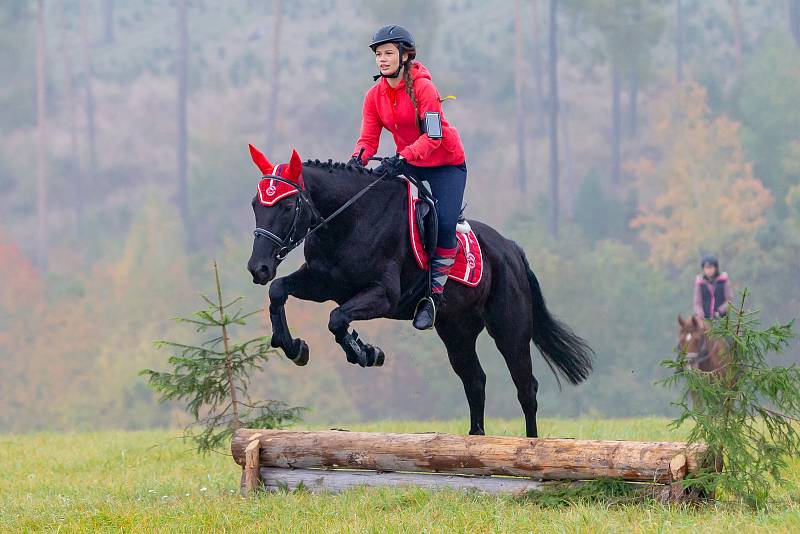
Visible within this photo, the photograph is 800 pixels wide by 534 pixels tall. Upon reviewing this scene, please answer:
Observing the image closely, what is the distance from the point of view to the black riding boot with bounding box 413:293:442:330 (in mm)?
8391

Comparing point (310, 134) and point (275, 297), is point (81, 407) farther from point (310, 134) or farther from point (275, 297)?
point (275, 297)

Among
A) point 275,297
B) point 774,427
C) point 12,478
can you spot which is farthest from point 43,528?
point 774,427

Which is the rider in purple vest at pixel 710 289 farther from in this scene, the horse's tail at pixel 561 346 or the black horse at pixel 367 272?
the black horse at pixel 367 272

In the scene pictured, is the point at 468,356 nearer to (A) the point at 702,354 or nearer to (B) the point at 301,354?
(B) the point at 301,354

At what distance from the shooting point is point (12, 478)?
10867 mm

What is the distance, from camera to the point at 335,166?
330 inches

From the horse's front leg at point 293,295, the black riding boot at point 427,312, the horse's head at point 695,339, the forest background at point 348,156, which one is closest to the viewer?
the horse's front leg at point 293,295

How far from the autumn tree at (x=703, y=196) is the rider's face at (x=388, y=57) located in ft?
144

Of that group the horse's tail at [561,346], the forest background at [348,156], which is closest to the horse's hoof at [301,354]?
the horse's tail at [561,346]

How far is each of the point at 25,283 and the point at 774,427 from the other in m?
57.1

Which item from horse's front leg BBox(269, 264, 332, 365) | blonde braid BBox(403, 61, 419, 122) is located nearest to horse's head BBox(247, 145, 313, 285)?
horse's front leg BBox(269, 264, 332, 365)

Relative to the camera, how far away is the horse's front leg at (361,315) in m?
7.78

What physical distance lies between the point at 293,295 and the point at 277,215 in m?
0.71

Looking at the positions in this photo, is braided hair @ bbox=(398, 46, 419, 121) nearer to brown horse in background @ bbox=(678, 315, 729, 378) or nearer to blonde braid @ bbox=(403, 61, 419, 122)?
blonde braid @ bbox=(403, 61, 419, 122)
